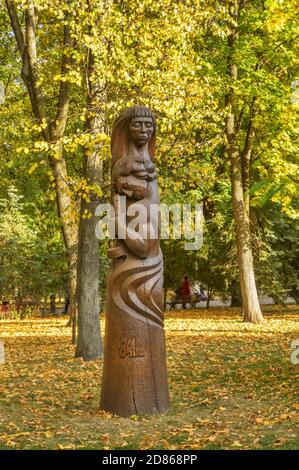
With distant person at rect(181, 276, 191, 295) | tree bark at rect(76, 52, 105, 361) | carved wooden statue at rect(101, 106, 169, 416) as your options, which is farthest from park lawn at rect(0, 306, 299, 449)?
distant person at rect(181, 276, 191, 295)

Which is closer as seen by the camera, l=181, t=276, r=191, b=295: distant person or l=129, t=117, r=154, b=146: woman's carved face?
l=129, t=117, r=154, b=146: woman's carved face

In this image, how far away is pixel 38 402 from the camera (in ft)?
31.3

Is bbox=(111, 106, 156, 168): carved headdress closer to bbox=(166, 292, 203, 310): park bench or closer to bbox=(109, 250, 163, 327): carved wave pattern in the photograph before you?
bbox=(109, 250, 163, 327): carved wave pattern

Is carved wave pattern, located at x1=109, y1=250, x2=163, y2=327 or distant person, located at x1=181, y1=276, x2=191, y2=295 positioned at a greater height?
distant person, located at x1=181, y1=276, x2=191, y2=295

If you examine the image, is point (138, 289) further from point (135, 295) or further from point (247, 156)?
point (247, 156)

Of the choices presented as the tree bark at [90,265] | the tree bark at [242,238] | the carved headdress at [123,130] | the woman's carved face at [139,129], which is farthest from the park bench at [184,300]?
the woman's carved face at [139,129]

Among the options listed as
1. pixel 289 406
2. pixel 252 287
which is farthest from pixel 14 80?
pixel 289 406

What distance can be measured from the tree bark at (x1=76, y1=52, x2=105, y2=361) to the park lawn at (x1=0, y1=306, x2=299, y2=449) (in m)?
0.51

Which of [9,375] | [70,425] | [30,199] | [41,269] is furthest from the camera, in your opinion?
[30,199]

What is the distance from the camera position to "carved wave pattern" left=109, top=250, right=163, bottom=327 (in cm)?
850

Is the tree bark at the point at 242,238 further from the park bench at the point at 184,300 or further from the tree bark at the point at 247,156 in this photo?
the park bench at the point at 184,300

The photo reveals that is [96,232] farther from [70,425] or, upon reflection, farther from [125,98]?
[70,425]

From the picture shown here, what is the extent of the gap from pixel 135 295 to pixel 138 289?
9 centimetres

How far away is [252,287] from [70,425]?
1292 centimetres
